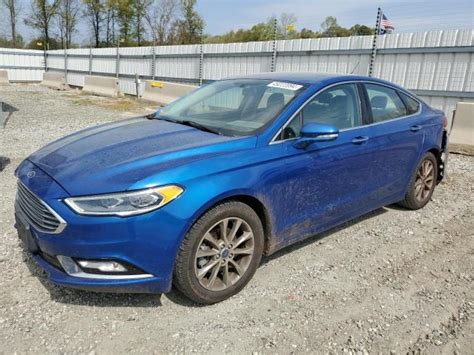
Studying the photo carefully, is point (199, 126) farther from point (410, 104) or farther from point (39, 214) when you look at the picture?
point (410, 104)

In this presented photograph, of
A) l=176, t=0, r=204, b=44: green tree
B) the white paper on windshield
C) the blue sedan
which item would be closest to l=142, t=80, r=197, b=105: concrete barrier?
the blue sedan

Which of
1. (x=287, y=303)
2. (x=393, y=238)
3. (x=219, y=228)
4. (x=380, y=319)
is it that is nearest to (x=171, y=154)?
(x=219, y=228)

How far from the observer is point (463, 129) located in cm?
812

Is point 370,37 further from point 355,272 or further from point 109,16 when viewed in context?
point 109,16

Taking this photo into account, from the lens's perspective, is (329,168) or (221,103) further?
(221,103)

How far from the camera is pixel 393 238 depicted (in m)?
4.17

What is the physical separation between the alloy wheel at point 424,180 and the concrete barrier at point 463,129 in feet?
12.1

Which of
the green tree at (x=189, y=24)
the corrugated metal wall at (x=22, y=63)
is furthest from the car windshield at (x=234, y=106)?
the green tree at (x=189, y=24)

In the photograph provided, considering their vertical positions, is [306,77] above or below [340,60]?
below

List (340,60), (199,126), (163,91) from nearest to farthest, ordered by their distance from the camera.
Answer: (199,126)
(340,60)
(163,91)

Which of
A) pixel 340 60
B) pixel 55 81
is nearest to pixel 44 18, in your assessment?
pixel 55 81

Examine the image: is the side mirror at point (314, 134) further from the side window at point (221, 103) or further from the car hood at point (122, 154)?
the side window at point (221, 103)

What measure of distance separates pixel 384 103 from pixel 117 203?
314cm

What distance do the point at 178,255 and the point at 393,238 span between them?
259 cm
